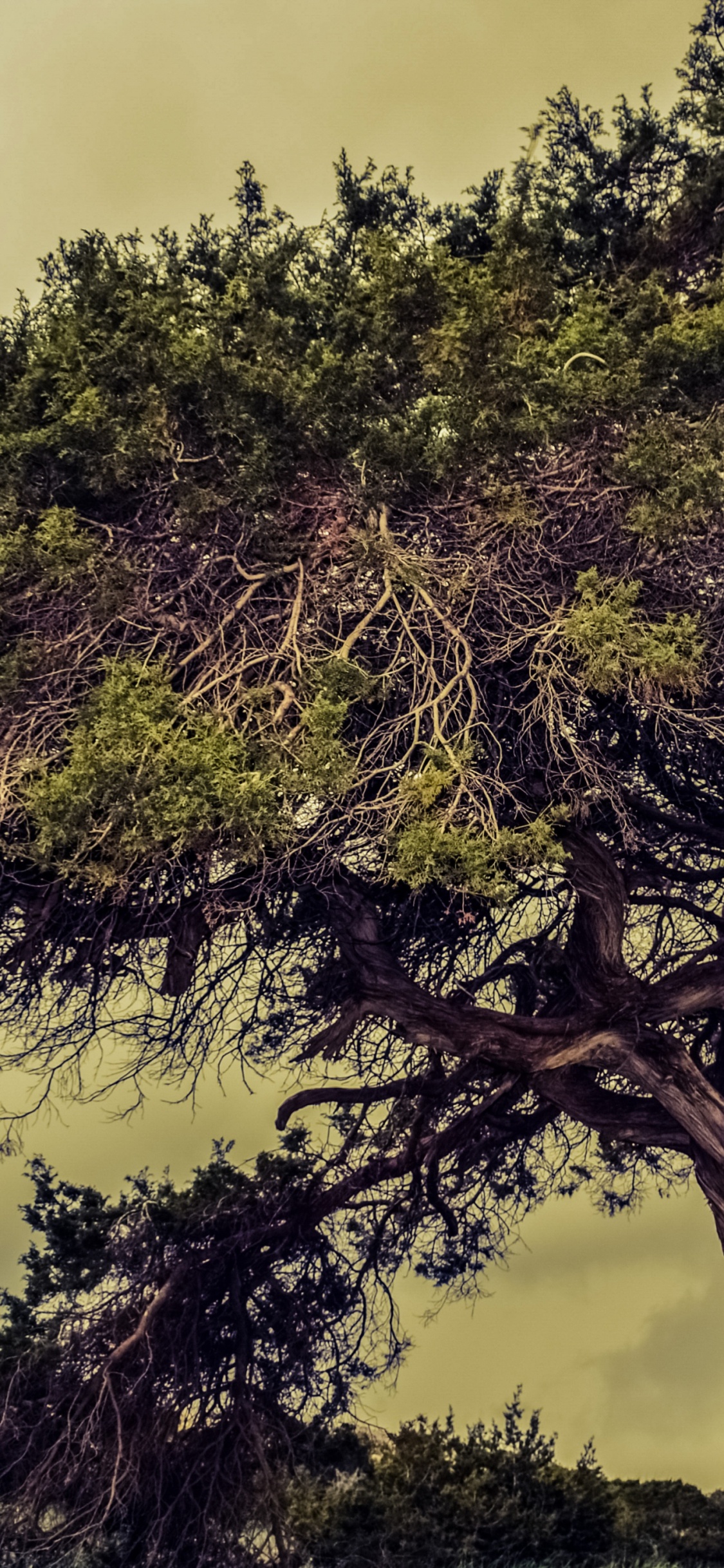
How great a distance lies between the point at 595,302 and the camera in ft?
30.3

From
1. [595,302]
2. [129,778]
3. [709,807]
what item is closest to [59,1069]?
[129,778]

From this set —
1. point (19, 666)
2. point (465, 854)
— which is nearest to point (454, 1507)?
point (465, 854)

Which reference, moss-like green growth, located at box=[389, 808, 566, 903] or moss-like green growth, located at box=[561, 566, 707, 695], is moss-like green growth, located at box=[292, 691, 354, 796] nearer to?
moss-like green growth, located at box=[389, 808, 566, 903]

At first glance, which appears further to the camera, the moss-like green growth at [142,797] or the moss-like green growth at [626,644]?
the moss-like green growth at [626,644]

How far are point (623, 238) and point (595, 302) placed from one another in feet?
2.00

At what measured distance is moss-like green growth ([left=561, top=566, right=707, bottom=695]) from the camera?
864 centimetres

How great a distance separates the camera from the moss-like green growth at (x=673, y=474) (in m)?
8.68

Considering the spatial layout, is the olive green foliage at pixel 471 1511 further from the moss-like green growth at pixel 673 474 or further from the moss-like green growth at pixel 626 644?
the moss-like green growth at pixel 673 474

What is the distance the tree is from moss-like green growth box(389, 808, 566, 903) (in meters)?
0.02

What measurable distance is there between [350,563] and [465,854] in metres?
2.10

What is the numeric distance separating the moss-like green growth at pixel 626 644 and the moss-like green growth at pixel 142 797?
2.05m

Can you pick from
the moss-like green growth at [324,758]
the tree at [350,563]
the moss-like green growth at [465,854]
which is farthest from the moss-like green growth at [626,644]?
the moss-like green growth at [324,758]

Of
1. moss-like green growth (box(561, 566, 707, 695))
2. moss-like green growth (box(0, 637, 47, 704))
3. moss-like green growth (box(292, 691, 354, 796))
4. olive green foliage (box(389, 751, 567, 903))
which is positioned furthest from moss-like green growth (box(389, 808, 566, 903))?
moss-like green growth (box(0, 637, 47, 704))

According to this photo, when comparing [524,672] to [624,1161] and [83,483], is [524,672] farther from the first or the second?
[624,1161]
